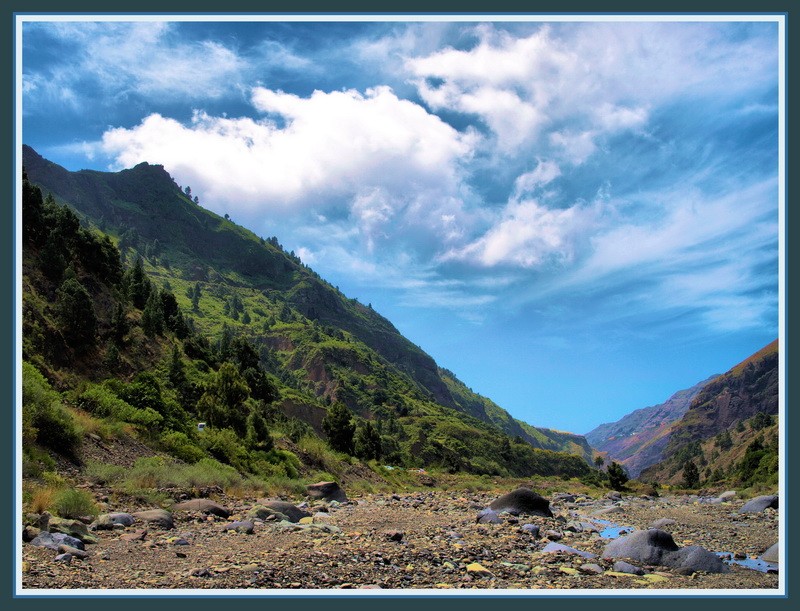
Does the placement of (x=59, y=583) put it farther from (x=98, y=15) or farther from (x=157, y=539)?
(x=98, y=15)

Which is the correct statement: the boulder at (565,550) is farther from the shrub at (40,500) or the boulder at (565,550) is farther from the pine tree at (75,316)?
the pine tree at (75,316)

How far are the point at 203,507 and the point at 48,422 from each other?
5.64 meters

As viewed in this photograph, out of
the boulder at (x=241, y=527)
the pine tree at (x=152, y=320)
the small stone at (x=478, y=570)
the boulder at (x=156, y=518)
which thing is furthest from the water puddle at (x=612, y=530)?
the pine tree at (x=152, y=320)

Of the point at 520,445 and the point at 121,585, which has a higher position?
the point at 121,585

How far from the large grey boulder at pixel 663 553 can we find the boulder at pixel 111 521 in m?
9.96

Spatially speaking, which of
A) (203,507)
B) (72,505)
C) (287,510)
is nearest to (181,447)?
(203,507)

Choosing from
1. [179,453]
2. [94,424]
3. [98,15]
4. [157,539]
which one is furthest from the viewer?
[179,453]

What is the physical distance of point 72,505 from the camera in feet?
38.7

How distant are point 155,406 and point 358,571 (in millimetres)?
19810

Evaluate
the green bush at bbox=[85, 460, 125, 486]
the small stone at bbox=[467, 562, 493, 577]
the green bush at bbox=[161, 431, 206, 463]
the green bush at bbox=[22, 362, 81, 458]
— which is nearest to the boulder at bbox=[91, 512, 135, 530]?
the green bush at bbox=[85, 460, 125, 486]

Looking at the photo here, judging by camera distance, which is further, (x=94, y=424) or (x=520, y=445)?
(x=520, y=445)

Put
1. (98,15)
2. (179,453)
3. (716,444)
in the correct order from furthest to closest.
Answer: (716,444) → (179,453) → (98,15)

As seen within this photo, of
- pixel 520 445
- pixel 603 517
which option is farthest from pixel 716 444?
pixel 603 517

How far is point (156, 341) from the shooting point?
37.6m
